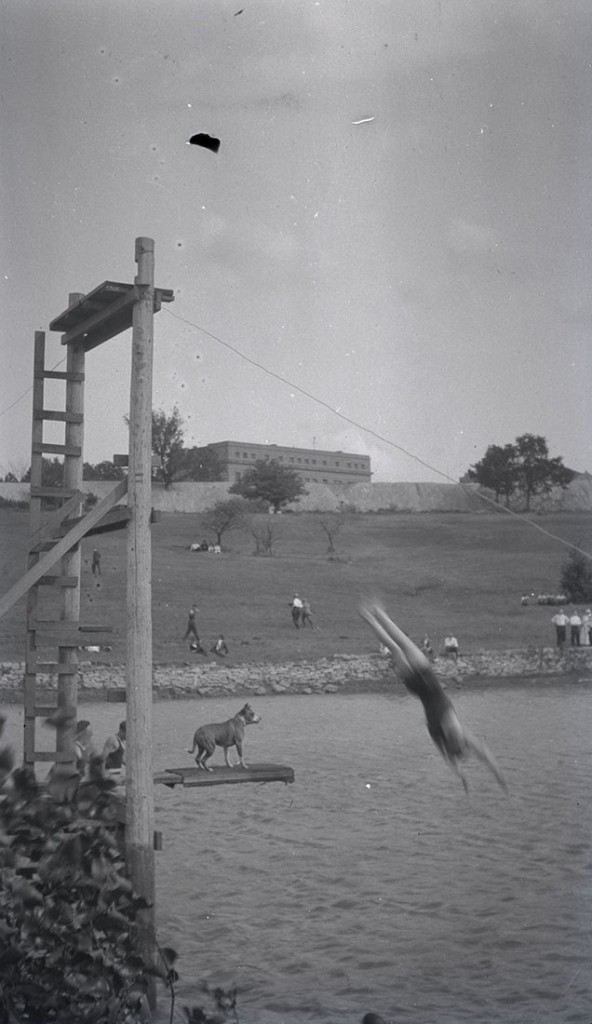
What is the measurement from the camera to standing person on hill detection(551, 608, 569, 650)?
37.2 ft

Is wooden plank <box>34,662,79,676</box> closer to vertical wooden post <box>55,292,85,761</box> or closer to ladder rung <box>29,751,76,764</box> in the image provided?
vertical wooden post <box>55,292,85,761</box>

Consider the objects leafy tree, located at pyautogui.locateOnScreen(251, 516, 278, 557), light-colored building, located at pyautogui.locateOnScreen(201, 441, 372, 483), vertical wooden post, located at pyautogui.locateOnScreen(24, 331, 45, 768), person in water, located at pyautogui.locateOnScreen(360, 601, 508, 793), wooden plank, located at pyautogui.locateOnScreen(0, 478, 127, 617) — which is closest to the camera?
person in water, located at pyautogui.locateOnScreen(360, 601, 508, 793)

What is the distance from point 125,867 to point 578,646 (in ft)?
27.5

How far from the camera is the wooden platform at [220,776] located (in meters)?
4.36

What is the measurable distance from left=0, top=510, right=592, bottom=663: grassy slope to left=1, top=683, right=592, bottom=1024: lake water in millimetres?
686

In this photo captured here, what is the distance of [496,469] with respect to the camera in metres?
7.94

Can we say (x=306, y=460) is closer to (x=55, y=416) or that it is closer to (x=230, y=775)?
(x=230, y=775)

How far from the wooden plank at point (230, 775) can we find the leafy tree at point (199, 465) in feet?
7.65

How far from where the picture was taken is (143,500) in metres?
3.64

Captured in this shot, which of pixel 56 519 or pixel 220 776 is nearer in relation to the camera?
pixel 56 519

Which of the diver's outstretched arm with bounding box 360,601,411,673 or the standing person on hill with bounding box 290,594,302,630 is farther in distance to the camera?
the standing person on hill with bounding box 290,594,302,630

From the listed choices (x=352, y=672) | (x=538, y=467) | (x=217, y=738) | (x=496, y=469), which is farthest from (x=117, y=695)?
(x=352, y=672)

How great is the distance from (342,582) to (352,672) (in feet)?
3.97

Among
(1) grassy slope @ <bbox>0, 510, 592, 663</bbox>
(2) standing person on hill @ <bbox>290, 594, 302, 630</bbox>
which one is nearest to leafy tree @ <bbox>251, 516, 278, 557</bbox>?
(1) grassy slope @ <bbox>0, 510, 592, 663</bbox>
